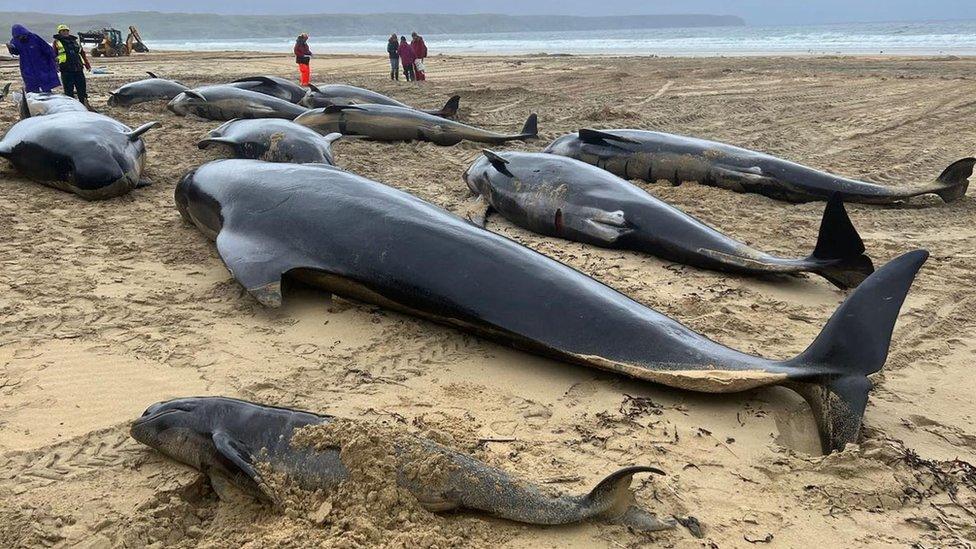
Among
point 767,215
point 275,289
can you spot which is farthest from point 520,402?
point 767,215

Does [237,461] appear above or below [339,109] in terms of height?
below

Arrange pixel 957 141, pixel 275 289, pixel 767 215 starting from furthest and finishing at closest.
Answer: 1. pixel 957 141
2. pixel 767 215
3. pixel 275 289

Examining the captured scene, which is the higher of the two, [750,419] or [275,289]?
[275,289]

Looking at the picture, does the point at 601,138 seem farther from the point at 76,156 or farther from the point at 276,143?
the point at 76,156

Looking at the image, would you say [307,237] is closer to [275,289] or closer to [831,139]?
[275,289]

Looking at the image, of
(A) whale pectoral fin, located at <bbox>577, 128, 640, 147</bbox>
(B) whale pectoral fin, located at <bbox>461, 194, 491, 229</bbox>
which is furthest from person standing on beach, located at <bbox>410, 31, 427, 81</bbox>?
(B) whale pectoral fin, located at <bbox>461, 194, 491, 229</bbox>

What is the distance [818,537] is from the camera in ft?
9.24

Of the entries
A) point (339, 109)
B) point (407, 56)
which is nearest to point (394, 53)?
point (407, 56)

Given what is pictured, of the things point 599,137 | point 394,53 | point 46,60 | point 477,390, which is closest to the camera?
point 477,390

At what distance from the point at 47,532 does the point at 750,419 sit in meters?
3.21

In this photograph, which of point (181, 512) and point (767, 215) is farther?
point (767, 215)

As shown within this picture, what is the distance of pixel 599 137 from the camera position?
902 cm

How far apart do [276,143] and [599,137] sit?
4.03 m

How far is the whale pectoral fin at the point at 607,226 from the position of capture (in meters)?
6.29
